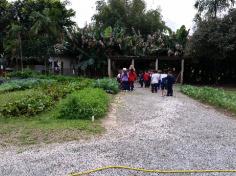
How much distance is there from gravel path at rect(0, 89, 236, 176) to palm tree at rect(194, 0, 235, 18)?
25.3 metres

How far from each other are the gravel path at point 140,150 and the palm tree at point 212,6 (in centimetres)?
2534

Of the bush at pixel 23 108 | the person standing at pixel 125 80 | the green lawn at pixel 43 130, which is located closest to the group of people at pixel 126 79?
the person standing at pixel 125 80

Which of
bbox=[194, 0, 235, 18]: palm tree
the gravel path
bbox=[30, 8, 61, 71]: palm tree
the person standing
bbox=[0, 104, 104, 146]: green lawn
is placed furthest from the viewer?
bbox=[30, 8, 61, 71]: palm tree

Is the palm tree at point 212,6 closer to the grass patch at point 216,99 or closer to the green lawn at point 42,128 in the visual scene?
the grass patch at point 216,99

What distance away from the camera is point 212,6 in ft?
127

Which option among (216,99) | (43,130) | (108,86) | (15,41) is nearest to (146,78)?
(108,86)

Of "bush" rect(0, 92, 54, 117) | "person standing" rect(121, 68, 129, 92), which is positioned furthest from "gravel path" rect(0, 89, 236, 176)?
"person standing" rect(121, 68, 129, 92)

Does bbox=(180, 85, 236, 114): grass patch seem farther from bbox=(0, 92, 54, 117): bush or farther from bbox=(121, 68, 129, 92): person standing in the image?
bbox=(0, 92, 54, 117): bush

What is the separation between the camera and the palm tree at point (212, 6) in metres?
37.9

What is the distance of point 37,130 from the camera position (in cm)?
1189

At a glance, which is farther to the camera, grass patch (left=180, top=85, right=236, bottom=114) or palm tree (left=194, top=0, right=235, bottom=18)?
palm tree (left=194, top=0, right=235, bottom=18)

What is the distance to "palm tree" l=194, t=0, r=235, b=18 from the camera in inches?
1492

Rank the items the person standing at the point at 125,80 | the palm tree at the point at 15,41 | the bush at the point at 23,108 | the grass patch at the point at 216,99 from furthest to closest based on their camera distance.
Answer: the palm tree at the point at 15,41 → the person standing at the point at 125,80 → the grass patch at the point at 216,99 → the bush at the point at 23,108

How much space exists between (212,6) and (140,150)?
3104 cm
